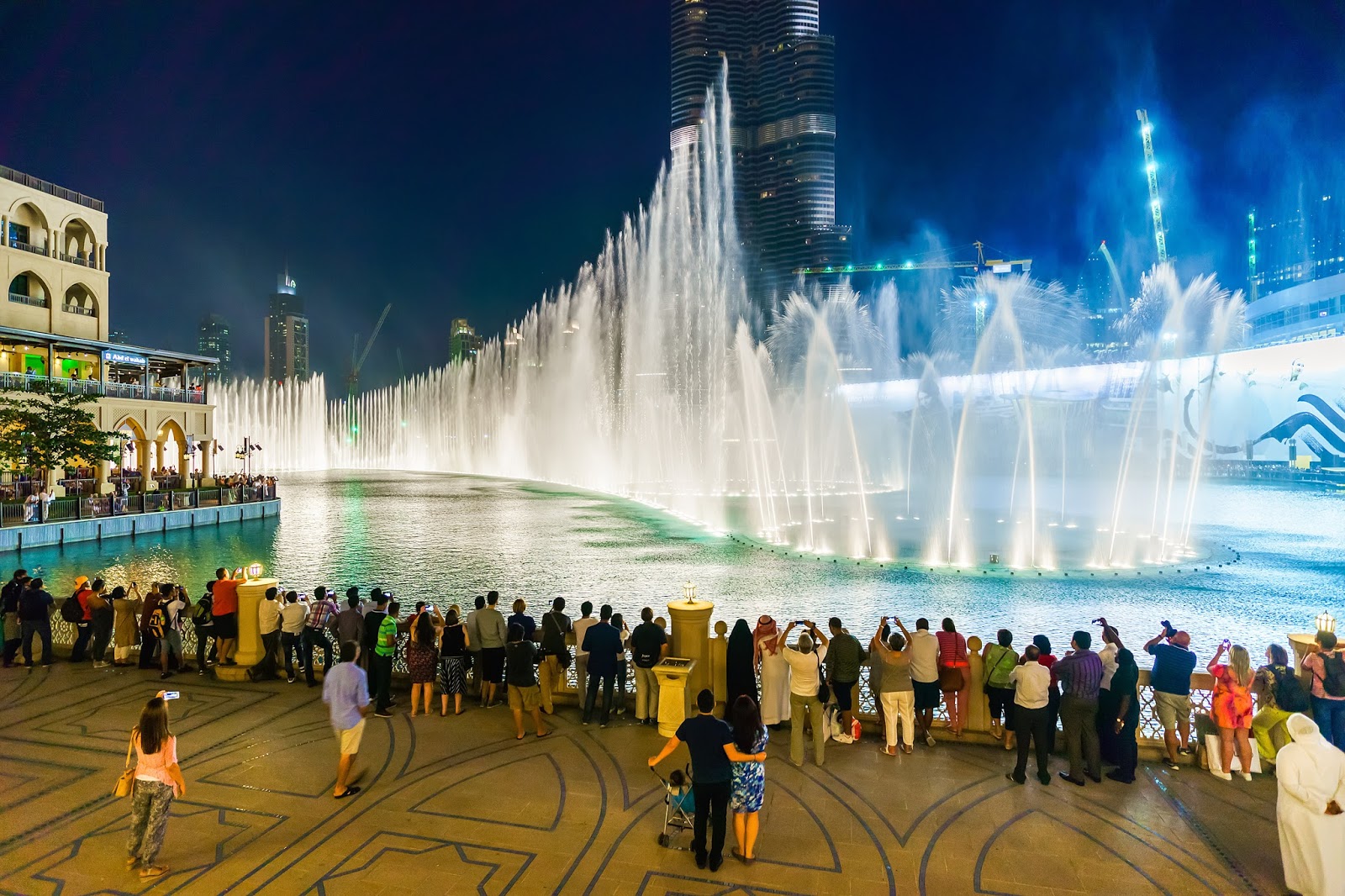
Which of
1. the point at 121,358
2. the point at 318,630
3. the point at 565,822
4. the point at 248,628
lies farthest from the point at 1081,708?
the point at 121,358

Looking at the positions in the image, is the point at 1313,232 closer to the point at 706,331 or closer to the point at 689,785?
the point at 706,331

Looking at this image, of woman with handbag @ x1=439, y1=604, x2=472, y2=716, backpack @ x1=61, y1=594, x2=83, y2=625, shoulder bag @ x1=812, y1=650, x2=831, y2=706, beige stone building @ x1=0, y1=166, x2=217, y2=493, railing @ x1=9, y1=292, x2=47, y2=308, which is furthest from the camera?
railing @ x1=9, y1=292, x2=47, y2=308

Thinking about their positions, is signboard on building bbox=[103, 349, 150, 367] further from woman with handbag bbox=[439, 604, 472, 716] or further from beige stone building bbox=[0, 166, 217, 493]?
woman with handbag bbox=[439, 604, 472, 716]

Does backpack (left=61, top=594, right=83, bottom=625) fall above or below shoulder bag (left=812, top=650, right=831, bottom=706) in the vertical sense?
above

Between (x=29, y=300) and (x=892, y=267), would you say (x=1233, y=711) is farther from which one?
(x=892, y=267)

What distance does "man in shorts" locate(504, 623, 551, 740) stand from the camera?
7914 millimetres

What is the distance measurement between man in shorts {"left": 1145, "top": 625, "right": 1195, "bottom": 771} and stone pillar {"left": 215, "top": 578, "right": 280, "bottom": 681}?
37.7 ft

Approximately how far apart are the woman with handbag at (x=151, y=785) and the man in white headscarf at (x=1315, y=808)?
857 centimetres

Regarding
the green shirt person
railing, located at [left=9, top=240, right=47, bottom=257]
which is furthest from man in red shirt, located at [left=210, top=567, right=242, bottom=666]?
railing, located at [left=9, top=240, right=47, bottom=257]

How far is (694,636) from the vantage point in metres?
8.60

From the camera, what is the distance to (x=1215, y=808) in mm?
6523

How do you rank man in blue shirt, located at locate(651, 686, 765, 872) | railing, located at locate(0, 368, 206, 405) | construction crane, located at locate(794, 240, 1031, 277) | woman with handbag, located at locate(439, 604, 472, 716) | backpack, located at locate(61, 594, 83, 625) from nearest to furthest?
man in blue shirt, located at locate(651, 686, 765, 872)
woman with handbag, located at locate(439, 604, 472, 716)
backpack, located at locate(61, 594, 83, 625)
railing, located at locate(0, 368, 206, 405)
construction crane, located at locate(794, 240, 1031, 277)

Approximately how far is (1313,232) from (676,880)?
5432 inches

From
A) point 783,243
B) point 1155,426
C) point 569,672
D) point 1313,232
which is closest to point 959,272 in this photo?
point 783,243
